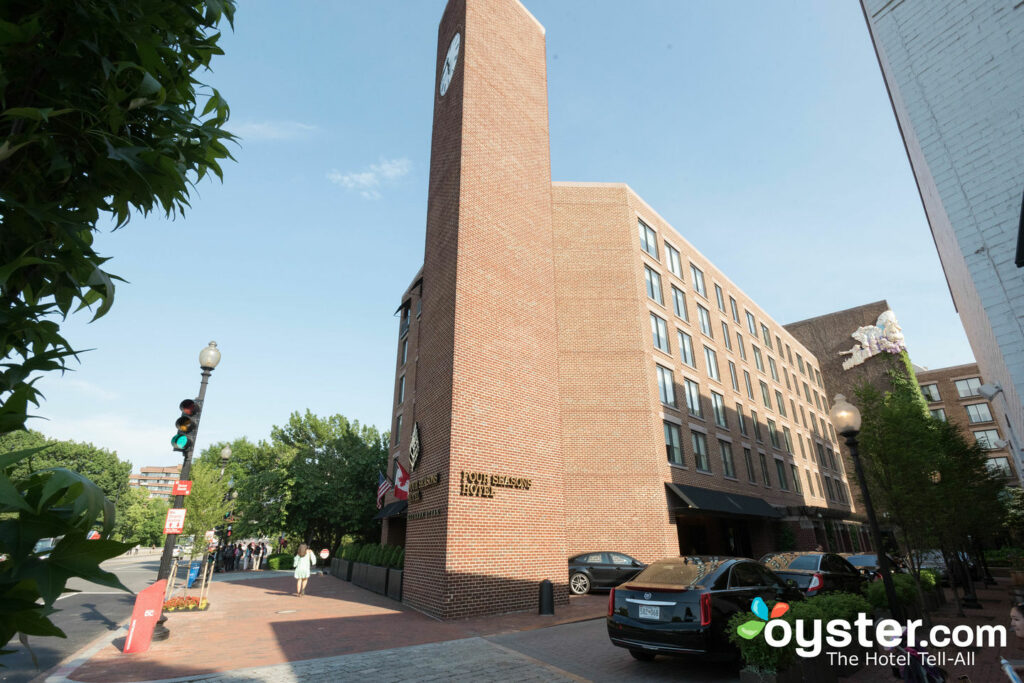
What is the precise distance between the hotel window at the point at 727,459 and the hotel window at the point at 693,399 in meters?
2.67

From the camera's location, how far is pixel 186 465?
11.1m

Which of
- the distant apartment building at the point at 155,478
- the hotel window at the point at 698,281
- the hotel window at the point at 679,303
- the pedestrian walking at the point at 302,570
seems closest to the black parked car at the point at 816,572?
the pedestrian walking at the point at 302,570

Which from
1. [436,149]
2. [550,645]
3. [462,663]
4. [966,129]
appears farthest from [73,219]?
[436,149]

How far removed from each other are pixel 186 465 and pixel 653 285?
23.5 meters

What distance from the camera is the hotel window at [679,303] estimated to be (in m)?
30.4

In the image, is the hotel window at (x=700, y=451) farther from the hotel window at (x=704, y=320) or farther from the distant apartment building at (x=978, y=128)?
the distant apartment building at (x=978, y=128)

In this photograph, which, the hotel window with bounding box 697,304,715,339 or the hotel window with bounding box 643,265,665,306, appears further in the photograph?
the hotel window with bounding box 697,304,715,339

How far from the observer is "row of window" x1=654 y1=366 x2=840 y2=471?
26.6 meters

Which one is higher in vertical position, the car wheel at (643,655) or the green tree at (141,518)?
the green tree at (141,518)

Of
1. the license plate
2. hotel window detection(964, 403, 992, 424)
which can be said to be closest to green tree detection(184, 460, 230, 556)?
the license plate

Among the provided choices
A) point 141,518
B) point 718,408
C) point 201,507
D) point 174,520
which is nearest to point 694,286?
point 718,408

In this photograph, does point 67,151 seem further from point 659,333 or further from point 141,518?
point 141,518

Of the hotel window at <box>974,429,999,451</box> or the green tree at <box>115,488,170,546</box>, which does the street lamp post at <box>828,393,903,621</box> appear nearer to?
the hotel window at <box>974,429,999,451</box>

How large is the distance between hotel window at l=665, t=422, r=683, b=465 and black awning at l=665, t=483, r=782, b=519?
144 cm
